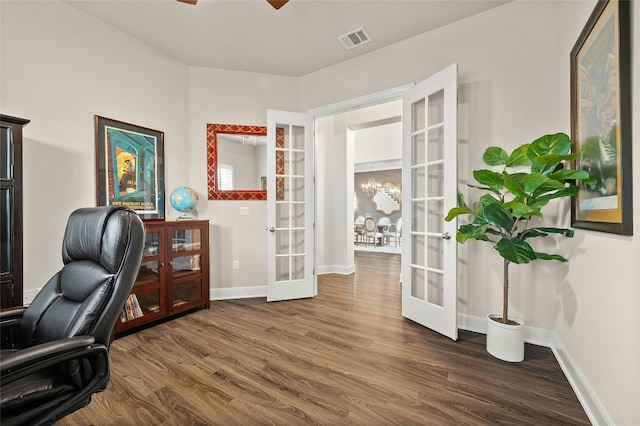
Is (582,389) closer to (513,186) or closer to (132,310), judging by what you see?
(513,186)

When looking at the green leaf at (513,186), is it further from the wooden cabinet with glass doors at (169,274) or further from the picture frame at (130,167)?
the picture frame at (130,167)

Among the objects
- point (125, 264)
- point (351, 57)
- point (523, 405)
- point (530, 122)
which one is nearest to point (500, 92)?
point (530, 122)

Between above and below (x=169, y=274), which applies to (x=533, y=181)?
above

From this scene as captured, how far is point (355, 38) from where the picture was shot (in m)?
2.90

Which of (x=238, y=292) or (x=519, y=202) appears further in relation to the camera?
(x=238, y=292)

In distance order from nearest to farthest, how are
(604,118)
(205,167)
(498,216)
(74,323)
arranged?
(74,323)
(604,118)
(498,216)
(205,167)

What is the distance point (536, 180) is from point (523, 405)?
4.37 ft

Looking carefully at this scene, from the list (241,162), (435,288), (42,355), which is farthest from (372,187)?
(42,355)

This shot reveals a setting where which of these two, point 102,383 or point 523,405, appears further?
point 523,405

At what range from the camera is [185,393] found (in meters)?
1.69

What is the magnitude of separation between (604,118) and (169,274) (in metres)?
3.56

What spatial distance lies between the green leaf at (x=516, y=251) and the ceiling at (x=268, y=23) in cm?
212

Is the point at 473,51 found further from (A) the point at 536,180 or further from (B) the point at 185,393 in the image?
(B) the point at 185,393

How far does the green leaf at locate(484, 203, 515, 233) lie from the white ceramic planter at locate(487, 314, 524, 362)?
0.76 m
